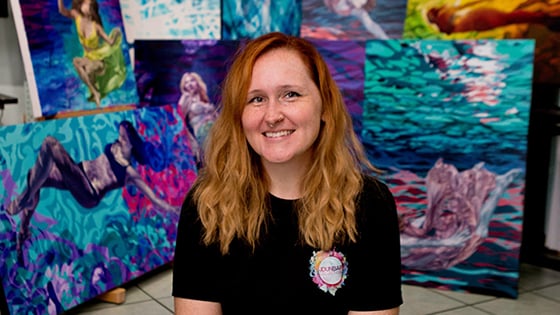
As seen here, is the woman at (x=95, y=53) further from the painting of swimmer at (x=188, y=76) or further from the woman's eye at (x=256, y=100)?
the woman's eye at (x=256, y=100)

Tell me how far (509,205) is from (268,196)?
5.23 feet

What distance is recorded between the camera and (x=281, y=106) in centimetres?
133

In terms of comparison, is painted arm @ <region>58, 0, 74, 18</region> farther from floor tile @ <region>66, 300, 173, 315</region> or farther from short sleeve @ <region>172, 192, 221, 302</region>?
short sleeve @ <region>172, 192, 221, 302</region>

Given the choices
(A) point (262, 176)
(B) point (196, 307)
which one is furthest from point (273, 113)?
(B) point (196, 307)

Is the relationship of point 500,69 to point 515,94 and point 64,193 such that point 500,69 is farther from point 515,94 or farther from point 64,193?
point 64,193

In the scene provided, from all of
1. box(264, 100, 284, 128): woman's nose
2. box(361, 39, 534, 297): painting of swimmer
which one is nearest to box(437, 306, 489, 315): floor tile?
box(361, 39, 534, 297): painting of swimmer

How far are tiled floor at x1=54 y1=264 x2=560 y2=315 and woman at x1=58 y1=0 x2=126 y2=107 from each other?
3.07 ft

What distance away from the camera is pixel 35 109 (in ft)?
9.16

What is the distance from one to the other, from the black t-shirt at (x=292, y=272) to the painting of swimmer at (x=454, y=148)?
1.45m

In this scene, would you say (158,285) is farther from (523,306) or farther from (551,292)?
(551,292)

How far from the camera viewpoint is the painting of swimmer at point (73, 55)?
Answer: 9.14ft

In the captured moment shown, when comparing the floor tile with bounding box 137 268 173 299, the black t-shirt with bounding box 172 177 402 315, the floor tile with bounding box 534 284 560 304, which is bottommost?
the floor tile with bounding box 534 284 560 304

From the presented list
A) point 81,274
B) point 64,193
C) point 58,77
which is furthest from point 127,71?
point 81,274

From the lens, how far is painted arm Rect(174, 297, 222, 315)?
1361 millimetres
